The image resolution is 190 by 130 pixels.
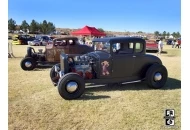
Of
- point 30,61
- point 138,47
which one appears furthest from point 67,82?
point 30,61

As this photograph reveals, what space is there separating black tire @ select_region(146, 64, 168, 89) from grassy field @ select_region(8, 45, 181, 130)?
0.46 ft

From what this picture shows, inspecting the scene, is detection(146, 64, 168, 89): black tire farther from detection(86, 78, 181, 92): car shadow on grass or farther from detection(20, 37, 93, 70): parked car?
detection(20, 37, 93, 70): parked car

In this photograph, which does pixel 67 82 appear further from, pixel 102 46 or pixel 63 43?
pixel 63 43

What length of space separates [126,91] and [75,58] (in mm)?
1125

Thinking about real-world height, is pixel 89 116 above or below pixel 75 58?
below

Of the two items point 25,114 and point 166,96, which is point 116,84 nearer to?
point 166,96

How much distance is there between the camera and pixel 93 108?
371 centimetres

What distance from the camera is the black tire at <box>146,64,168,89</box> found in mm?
4707

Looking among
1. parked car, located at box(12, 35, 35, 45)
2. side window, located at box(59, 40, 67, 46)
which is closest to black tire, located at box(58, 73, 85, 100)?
parked car, located at box(12, 35, 35, 45)

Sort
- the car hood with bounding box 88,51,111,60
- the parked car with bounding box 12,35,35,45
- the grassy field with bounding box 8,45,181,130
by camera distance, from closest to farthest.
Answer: the grassy field with bounding box 8,45,181,130 < the car hood with bounding box 88,51,111,60 < the parked car with bounding box 12,35,35,45

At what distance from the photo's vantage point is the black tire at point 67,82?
4011 mm

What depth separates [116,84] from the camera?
16.0ft
